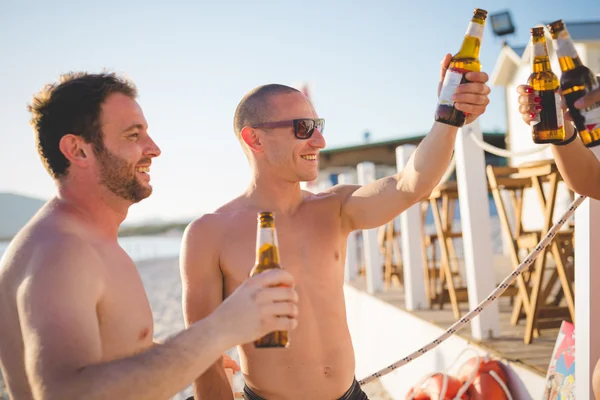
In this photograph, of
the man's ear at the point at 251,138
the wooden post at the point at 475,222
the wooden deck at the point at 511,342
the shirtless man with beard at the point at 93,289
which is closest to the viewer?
the shirtless man with beard at the point at 93,289

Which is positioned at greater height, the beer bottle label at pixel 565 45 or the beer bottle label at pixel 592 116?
the beer bottle label at pixel 565 45

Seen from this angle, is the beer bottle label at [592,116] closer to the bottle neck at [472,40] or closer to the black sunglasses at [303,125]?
the bottle neck at [472,40]

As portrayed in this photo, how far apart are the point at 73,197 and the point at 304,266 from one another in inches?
40.4

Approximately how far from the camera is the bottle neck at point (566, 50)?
2012 millimetres

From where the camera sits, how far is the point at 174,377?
Answer: 127cm

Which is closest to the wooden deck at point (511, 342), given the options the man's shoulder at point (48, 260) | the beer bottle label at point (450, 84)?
the beer bottle label at point (450, 84)

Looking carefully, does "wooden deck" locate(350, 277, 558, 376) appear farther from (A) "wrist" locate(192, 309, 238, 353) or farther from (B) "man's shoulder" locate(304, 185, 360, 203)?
(A) "wrist" locate(192, 309, 238, 353)

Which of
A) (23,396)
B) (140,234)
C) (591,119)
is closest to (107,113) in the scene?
(23,396)

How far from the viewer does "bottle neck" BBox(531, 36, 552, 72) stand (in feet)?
7.33

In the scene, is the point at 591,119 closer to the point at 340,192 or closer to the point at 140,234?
the point at 340,192

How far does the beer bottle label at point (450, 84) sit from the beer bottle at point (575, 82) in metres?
0.41

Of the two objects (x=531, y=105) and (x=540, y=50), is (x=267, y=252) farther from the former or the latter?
(x=540, y=50)

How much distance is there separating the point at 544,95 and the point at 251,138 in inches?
50.9

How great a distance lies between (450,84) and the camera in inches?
78.3
